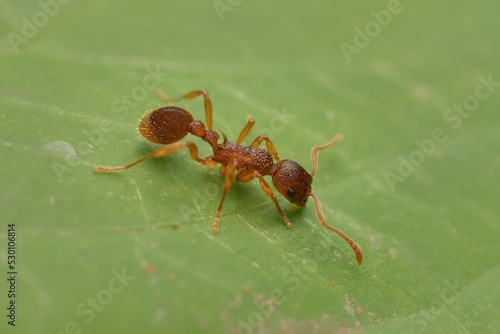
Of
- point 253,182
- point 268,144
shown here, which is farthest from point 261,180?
point 268,144

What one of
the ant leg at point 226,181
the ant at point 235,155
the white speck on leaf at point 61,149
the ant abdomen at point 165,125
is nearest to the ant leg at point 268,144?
the ant at point 235,155

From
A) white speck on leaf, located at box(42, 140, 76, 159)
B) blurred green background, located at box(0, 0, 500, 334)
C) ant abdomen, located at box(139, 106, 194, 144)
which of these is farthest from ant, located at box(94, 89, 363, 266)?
white speck on leaf, located at box(42, 140, 76, 159)

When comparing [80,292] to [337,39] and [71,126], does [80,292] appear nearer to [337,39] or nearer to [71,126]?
[71,126]

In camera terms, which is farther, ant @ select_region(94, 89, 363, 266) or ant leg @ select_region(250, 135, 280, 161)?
ant leg @ select_region(250, 135, 280, 161)

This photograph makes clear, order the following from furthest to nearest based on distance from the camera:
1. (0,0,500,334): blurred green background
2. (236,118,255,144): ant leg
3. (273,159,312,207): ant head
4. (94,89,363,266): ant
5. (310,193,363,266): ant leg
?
(236,118,255,144): ant leg, (273,159,312,207): ant head, (94,89,363,266): ant, (310,193,363,266): ant leg, (0,0,500,334): blurred green background

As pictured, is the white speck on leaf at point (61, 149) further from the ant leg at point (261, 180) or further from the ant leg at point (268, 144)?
the ant leg at point (268, 144)

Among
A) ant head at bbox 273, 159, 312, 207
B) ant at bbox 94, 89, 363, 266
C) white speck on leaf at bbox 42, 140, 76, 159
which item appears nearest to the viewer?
white speck on leaf at bbox 42, 140, 76, 159

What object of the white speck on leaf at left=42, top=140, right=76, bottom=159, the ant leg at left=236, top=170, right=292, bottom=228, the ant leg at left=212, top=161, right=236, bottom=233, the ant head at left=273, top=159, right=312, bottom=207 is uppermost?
the ant head at left=273, top=159, right=312, bottom=207

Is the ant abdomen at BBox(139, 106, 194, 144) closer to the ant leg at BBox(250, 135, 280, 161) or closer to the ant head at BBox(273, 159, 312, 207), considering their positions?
the ant leg at BBox(250, 135, 280, 161)
